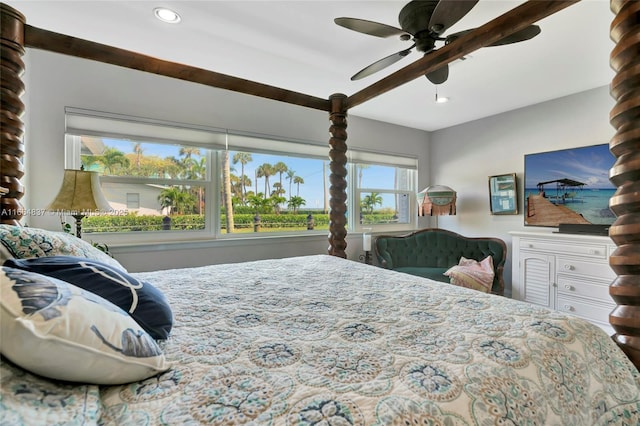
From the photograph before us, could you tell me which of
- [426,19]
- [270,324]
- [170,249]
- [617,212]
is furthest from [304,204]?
[617,212]

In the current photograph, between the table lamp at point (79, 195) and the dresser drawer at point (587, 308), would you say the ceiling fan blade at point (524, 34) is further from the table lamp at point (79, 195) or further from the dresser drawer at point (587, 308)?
the table lamp at point (79, 195)

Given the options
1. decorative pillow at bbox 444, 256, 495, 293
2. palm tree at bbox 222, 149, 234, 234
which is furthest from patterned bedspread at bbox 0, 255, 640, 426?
decorative pillow at bbox 444, 256, 495, 293

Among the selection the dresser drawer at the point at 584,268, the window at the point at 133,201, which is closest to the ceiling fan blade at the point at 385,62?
the window at the point at 133,201

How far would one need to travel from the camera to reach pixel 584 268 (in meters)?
2.77

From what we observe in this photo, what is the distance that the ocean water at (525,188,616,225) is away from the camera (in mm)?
2982

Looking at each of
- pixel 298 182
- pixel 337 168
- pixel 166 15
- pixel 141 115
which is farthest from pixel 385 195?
pixel 166 15

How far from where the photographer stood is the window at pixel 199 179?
8.52 ft

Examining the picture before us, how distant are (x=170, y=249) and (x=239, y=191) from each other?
95cm

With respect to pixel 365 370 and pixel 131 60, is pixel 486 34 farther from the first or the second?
pixel 131 60

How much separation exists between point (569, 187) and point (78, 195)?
181 inches

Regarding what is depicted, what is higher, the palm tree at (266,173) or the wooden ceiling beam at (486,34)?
the wooden ceiling beam at (486,34)

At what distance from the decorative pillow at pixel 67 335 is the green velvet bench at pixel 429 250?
3293 mm

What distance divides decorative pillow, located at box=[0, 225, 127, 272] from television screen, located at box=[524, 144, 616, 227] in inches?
167

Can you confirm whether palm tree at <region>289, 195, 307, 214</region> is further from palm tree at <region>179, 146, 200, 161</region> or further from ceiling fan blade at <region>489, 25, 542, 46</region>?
ceiling fan blade at <region>489, 25, 542, 46</region>
